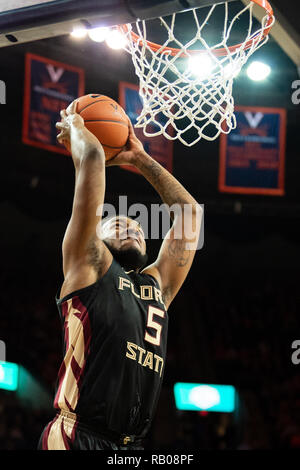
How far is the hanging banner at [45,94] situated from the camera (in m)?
7.91

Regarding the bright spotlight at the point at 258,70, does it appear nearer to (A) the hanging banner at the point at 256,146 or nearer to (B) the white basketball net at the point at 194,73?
(A) the hanging banner at the point at 256,146

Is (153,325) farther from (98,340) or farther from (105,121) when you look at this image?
(105,121)

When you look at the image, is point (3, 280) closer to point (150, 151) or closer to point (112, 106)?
point (150, 151)

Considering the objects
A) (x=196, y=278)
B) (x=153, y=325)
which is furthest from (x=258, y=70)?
(x=196, y=278)

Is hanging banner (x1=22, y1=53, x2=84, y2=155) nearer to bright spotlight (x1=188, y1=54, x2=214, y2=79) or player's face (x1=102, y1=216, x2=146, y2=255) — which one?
bright spotlight (x1=188, y1=54, x2=214, y2=79)

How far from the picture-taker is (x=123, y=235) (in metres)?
2.99

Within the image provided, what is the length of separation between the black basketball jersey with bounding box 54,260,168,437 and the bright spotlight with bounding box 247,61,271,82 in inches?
222

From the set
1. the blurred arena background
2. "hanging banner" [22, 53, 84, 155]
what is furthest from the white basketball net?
the blurred arena background

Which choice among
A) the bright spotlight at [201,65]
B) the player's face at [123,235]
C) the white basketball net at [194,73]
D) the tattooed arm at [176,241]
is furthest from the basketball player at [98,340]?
the bright spotlight at [201,65]

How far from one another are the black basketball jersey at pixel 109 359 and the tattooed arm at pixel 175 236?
39 centimetres

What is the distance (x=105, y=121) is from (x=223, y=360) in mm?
8741

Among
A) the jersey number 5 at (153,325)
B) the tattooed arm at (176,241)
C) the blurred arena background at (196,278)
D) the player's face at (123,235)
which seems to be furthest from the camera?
→ the blurred arena background at (196,278)

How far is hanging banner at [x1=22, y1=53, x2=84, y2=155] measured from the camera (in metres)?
7.91

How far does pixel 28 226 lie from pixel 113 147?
10.3 meters
